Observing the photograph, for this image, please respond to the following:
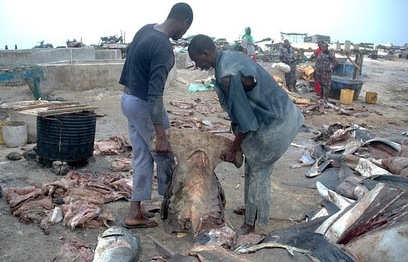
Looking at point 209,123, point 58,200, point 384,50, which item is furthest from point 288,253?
point 384,50

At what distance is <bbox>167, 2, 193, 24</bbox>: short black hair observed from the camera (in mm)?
3879

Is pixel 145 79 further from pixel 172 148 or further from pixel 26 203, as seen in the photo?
pixel 26 203

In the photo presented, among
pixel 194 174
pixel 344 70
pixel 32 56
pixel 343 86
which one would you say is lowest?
pixel 194 174

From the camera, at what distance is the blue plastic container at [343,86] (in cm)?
1450

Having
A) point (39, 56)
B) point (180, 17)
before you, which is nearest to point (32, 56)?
point (39, 56)

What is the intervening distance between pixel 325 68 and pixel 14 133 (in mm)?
10107

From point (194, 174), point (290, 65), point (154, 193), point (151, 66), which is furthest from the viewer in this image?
point (290, 65)

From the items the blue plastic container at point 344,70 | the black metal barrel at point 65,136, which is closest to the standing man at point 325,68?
the blue plastic container at point 344,70

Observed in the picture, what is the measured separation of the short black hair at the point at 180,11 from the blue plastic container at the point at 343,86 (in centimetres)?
1157

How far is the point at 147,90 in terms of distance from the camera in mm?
4047

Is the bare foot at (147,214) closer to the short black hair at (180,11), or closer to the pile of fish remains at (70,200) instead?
the pile of fish remains at (70,200)

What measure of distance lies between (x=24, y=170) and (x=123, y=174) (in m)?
1.31

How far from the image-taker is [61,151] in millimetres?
5742

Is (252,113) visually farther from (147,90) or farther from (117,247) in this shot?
(117,247)
